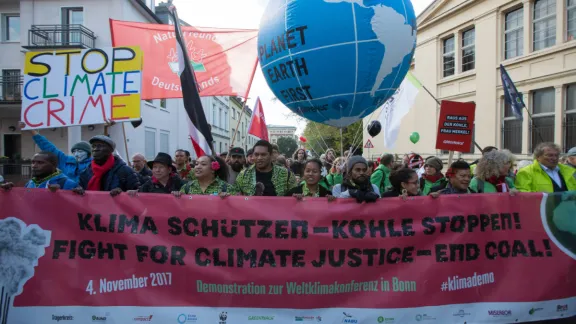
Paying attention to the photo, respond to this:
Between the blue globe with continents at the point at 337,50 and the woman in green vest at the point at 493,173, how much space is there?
1.26 metres

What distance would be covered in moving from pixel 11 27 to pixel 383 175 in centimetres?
2204

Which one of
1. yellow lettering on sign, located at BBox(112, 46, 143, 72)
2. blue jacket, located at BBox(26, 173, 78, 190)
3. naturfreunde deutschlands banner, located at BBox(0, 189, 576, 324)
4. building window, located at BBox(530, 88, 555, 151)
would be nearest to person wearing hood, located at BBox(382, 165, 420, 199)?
naturfreunde deutschlands banner, located at BBox(0, 189, 576, 324)

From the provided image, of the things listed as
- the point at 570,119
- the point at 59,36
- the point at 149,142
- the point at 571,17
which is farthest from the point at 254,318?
the point at 59,36

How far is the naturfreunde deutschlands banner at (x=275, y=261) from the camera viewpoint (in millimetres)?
3322

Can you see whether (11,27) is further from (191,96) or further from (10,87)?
(191,96)

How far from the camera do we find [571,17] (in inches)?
484

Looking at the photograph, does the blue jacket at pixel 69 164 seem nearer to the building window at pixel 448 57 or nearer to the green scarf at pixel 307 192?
the green scarf at pixel 307 192

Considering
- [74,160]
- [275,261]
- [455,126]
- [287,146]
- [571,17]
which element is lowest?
[275,261]

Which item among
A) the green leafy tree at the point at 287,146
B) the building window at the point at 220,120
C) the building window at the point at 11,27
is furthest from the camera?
the green leafy tree at the point at 287,146

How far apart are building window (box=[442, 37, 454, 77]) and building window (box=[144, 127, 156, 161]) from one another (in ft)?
48.1

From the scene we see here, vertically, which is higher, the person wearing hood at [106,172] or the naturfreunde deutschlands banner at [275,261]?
the person wearing hood at [106,172]

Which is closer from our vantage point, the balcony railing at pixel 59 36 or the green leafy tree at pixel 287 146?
the balcony railing at pixel 59 36

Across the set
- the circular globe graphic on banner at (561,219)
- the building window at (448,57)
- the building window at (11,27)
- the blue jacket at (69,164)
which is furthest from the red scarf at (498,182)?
the building window at (11,27)

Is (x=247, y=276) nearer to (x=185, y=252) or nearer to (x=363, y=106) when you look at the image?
(x=185, y=252)
